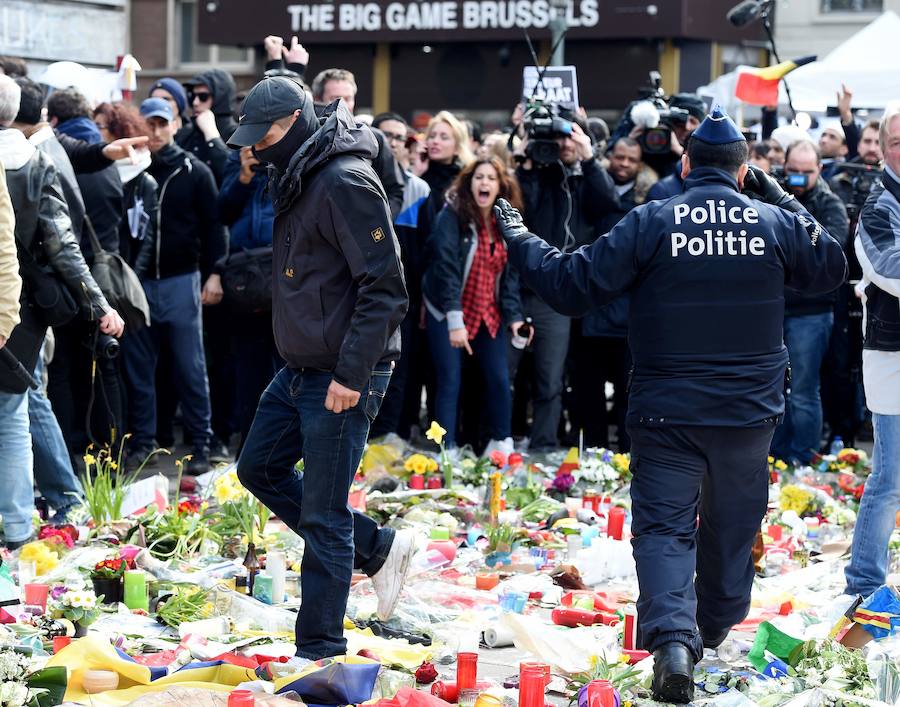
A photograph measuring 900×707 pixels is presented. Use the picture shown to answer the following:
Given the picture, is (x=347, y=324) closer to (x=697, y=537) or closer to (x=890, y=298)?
(x=697, y=537)

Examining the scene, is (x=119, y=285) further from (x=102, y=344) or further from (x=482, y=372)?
(x=482, y=372)

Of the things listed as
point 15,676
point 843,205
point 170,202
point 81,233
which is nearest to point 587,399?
point 843,205

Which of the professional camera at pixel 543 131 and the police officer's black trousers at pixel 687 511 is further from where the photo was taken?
the professional camera at pixel 543 131

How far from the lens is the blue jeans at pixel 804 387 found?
9.73m

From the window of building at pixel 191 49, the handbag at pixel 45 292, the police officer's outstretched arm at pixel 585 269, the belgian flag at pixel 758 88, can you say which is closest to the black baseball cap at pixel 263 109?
the police officer's outstretched arm at pixel 585 269

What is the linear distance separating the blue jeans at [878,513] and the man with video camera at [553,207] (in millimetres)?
3563

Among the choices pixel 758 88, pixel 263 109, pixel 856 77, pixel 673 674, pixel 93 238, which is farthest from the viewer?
pixel 856 77

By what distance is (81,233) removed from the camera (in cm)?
779

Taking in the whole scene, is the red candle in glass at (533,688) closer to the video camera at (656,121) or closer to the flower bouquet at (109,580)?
the flower bouquet at (109,580)

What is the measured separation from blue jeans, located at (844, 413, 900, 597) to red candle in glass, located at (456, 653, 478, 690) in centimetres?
204

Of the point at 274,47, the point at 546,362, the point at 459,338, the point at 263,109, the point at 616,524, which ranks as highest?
the point at 274,47

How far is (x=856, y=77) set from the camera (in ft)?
52.8

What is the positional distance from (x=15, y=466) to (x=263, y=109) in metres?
2.47

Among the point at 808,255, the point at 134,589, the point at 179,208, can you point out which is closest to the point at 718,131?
the point at 808,255
